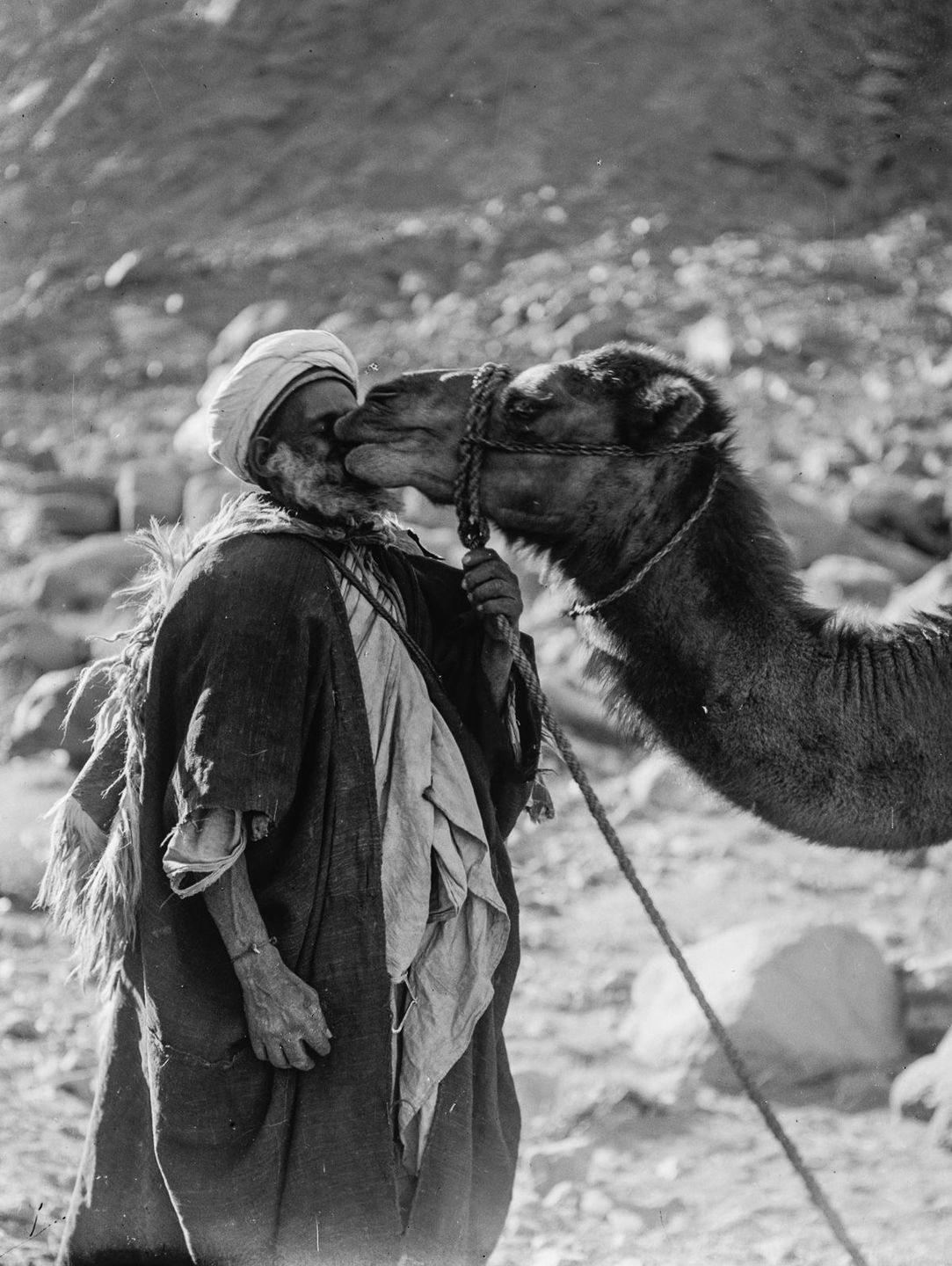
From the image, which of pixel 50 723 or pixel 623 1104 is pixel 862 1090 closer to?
pixel 623 1104

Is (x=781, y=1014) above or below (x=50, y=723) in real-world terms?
above

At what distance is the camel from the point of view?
10.4 ft

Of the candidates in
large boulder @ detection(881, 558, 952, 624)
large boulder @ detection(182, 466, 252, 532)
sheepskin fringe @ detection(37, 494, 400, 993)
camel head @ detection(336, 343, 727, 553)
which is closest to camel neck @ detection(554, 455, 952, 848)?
camel head @ detection(336, 343, 727, 553)

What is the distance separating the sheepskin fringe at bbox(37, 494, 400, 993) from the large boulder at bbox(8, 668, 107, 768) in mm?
4649

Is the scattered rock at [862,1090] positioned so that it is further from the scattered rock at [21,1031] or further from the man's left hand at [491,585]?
the man's left hand at [491,585]

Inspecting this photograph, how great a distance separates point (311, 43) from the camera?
78.1 feet

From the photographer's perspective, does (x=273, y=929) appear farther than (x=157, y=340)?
No

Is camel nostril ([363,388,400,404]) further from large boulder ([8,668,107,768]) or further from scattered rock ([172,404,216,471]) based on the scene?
scattered rock ([172,404,216,471])

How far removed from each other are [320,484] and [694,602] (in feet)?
2.64

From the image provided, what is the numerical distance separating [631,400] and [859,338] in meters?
13.4

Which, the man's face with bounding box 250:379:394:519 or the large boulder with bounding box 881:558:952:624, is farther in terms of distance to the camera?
the large boulder with bounding box 881:558:952:624

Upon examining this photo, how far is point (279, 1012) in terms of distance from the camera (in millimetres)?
2867

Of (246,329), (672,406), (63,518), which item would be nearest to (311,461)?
(672,406)

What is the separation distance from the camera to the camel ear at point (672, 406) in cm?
316
